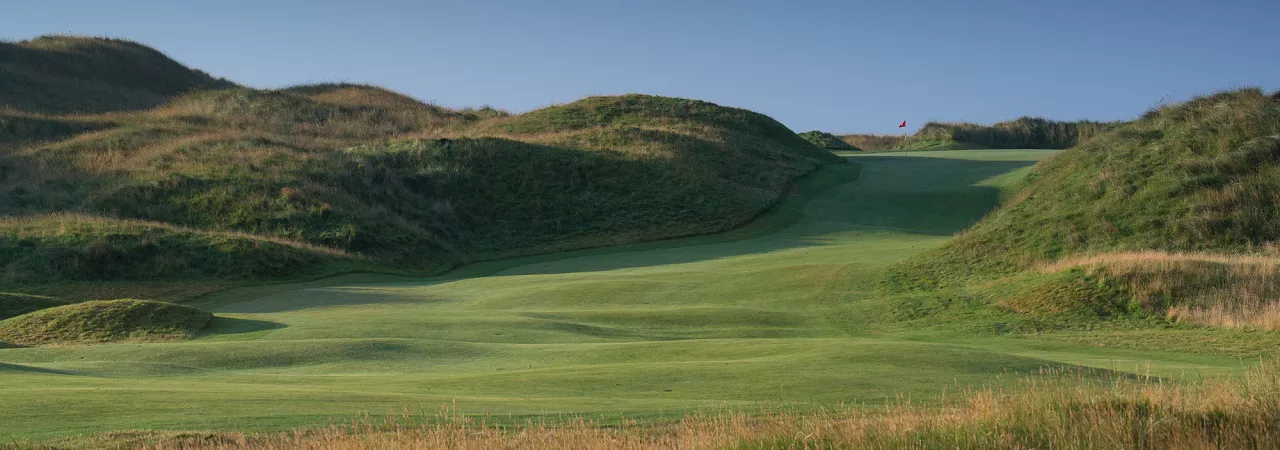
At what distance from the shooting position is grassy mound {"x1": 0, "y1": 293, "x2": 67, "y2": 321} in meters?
22.2

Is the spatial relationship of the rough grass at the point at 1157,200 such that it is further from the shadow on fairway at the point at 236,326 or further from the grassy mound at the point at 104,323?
the grassy mound at the point at 104,323

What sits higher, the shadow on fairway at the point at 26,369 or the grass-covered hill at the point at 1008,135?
the grass-covered hill at the point at 1008,135

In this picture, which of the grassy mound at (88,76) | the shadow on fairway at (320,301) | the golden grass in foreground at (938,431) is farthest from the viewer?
the grassy mound at (88,76)

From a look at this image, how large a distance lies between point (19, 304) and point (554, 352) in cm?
1378

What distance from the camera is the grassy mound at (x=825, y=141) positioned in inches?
2692

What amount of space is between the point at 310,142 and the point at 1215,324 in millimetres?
40164

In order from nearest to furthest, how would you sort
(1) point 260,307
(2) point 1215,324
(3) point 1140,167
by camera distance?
(2) point 1215,324
(1) point 260,307
(3) point 1140,167

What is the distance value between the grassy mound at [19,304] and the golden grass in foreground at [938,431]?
52.8 ft

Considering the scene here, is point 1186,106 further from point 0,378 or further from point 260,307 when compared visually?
point 0,378

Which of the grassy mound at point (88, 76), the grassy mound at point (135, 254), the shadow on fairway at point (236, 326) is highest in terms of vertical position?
the grassy mound at point (88, 76)

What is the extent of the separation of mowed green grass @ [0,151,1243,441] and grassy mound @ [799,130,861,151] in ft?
113

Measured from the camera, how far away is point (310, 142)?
49219 mm

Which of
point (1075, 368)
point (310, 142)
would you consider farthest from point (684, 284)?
point (310, 142)

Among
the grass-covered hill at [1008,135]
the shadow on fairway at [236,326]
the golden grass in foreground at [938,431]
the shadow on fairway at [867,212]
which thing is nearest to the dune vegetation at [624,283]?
the golden grass in foreground at [938,431]
